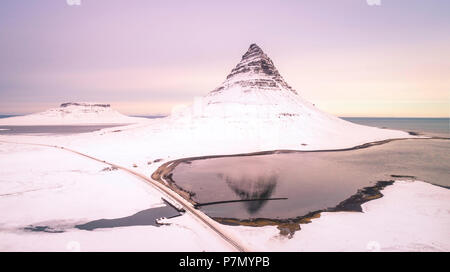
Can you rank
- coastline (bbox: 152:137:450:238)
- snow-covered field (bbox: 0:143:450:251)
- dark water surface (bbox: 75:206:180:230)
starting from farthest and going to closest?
coastline (bbox: 152:137:450:238)
dark water surface (bbox: 75:206:180:230)
snow-covered field (bbox: 0:143:450:251)

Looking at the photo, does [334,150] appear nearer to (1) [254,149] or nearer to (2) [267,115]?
(1) [254,149]

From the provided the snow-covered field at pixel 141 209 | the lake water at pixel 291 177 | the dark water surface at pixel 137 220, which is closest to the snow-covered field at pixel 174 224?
the snow-covered field at pixel 141 209

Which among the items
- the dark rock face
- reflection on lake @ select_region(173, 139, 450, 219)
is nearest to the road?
reflection on lake @ select_region(173, 139, 450, 219)

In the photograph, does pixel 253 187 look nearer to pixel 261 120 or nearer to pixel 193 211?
pixel 193 211

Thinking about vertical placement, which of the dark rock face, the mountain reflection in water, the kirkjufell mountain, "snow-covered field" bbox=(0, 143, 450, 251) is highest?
the dark rock face

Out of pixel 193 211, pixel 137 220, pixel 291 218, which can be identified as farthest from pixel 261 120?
pixel 137 220

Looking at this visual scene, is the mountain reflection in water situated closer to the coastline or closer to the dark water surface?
the coastline

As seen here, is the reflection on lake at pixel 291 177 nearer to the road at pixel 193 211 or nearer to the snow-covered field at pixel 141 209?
the road at pixel 193 211
